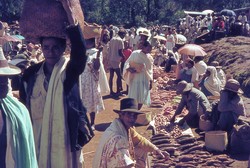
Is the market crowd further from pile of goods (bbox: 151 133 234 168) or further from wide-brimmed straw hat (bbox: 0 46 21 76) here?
pile of goods (bbox: 151 133 234 168)

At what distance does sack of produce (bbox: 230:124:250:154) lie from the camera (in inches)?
276

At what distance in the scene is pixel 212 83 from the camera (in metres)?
9.64

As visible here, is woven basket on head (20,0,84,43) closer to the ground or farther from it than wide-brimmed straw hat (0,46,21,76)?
farther from it

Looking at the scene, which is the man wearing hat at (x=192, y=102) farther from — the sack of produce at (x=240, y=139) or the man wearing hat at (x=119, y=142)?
the man wearing hat at (x=119, y=142)

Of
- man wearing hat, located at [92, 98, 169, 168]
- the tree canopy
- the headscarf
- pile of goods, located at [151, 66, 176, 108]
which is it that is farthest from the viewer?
the tree canopy

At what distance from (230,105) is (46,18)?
4.51m

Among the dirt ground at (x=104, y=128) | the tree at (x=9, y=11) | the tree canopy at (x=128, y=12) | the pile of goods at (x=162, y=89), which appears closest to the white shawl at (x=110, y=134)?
the dirt ground at (x=104, y=128)

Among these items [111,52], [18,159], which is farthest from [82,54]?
[111,52]

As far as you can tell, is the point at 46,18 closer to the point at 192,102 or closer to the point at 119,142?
the point at 119,142

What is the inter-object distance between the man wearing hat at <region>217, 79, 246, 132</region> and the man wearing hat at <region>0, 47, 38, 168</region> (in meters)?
4.92

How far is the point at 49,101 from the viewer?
363 centimetres

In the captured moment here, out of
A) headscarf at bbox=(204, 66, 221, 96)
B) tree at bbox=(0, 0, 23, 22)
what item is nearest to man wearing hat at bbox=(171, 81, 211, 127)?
headscarf at bbox=(204, 66, 221, 96)

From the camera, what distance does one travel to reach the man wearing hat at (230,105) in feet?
24.6

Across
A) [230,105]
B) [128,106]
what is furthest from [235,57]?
[128,106]
